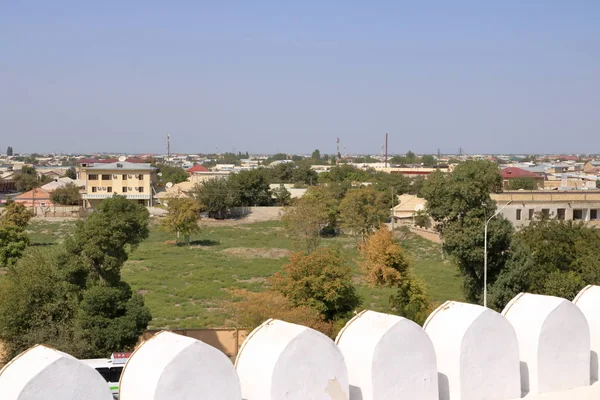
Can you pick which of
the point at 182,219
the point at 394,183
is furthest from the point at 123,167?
the point at 394,183

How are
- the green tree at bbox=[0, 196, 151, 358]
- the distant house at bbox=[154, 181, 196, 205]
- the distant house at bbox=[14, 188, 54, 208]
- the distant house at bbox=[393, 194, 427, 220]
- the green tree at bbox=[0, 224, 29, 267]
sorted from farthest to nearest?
the distant house at bbox=[14, 188, 54, 208] < the distant house at bbox=[154, 181, 196, 205] < the distant house at bbox=[393, 194, 427, 220] < the green tree at bbox=[0, 224, 29, 267] < the green tree at bbox=[0, 196, 151, 358]

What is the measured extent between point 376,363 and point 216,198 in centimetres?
5769

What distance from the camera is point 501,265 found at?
2514cm

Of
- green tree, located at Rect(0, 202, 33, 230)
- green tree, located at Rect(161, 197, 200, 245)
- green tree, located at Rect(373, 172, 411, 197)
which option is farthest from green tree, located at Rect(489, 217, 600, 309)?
green tree, located at Rect(373, 172, 411, 197)

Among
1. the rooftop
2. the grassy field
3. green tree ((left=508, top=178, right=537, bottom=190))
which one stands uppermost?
the rooftop

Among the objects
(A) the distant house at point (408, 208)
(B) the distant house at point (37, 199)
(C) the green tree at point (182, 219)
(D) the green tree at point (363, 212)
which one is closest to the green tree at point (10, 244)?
(C) the green tree at point (182, 219)

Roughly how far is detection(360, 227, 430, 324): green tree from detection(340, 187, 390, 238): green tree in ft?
58.4

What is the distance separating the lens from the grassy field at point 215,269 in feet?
91.4

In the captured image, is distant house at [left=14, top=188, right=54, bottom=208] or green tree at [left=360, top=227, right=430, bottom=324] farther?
distant house at [left=14, top=188, right=54, bottom=208]

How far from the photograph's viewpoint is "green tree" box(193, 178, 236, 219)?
6562cm

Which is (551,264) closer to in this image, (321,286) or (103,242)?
(321,286)

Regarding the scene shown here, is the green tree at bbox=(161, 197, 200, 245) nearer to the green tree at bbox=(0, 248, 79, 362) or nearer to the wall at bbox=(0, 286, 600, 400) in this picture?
the green tree at bbox=(0, 248, 79, 362)

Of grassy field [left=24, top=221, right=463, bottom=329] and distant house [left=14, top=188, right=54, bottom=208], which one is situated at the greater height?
distant house [left=14, top=188, right=54, bottom=208]

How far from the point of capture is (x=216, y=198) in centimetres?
6556
